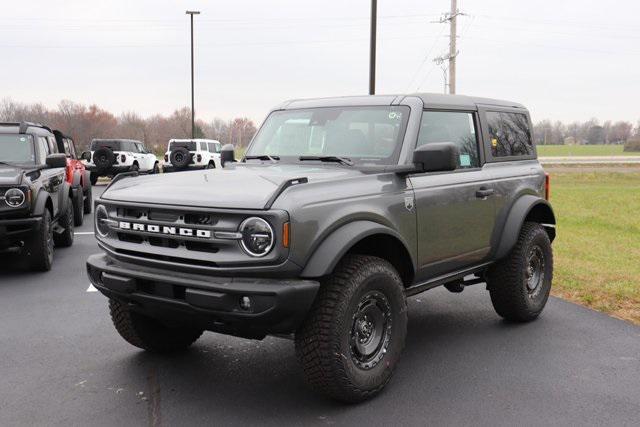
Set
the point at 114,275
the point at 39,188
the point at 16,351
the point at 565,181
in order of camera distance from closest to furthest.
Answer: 1. the point at 114,275
2. the point at 16,351
3. the point at 39,188
4. the point at 565,181

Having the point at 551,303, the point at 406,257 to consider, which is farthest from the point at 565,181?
the point at 406,257

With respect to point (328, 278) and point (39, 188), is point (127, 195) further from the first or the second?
point (39, 188)

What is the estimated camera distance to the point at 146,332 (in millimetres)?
4598

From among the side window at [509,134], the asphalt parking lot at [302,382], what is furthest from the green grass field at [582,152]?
the asphalt parking lot at [302,382]

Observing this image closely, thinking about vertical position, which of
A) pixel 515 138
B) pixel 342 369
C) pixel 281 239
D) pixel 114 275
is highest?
pixel 515 138

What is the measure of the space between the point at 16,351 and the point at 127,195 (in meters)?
1.89

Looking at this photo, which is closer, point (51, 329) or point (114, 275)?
point (114, 275)

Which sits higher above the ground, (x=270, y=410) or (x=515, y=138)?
(x=515, y=138)

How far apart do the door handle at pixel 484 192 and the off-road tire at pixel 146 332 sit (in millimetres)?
2453

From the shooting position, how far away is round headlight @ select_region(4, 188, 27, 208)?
734 cm

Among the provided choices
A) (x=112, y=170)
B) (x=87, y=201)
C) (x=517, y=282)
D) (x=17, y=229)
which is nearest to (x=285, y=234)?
(x=517, y=282)

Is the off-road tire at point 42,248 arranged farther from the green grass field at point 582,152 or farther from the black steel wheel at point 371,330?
the green grass field at point 582,152

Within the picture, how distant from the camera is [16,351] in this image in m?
4.86

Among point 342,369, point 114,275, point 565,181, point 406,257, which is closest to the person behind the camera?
point 342,369
